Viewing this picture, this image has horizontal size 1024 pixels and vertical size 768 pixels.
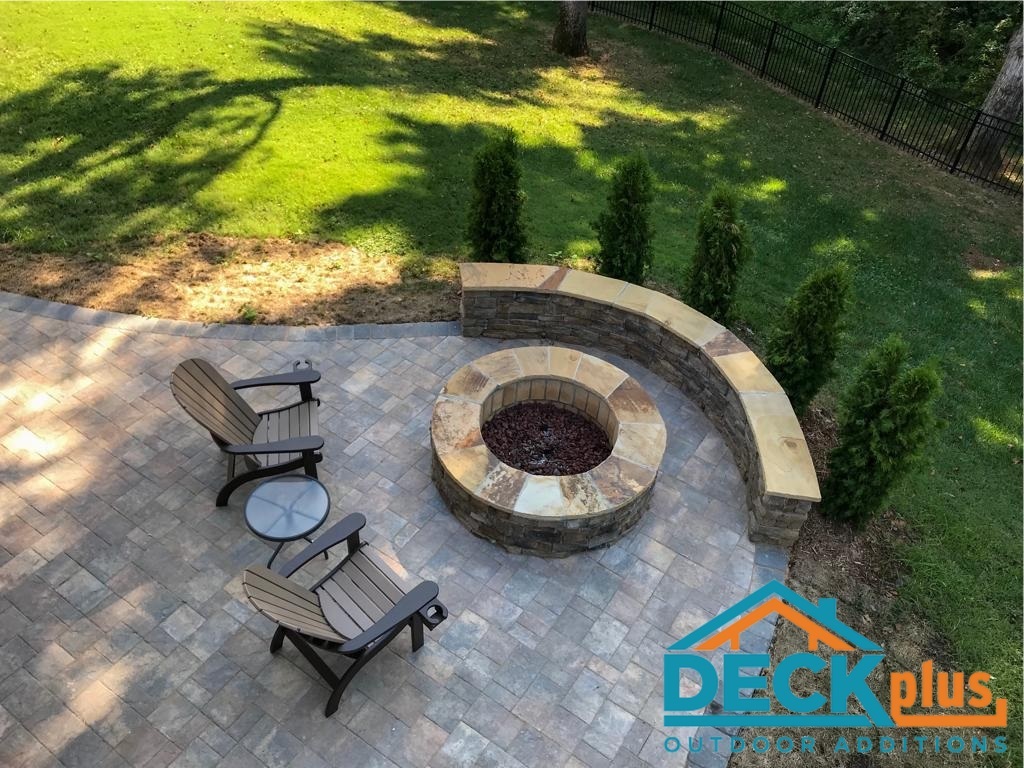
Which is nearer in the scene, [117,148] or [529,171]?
[117,148]

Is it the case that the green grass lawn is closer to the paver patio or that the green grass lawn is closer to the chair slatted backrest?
the paver patio

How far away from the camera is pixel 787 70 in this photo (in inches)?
582

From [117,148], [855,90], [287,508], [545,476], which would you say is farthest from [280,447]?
[855,90]

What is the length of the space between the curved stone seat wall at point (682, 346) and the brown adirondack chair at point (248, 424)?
2267 millimetres

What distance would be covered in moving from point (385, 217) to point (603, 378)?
4.46 metres

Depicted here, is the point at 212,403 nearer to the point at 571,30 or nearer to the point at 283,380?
the point at 283,380

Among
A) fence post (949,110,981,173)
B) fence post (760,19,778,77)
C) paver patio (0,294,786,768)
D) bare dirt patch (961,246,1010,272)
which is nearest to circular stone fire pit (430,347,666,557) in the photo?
paver patio (0,294,786,768)

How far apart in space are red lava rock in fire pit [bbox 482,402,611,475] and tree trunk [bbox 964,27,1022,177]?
10.2 metres

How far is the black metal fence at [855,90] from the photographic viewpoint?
41.0ft

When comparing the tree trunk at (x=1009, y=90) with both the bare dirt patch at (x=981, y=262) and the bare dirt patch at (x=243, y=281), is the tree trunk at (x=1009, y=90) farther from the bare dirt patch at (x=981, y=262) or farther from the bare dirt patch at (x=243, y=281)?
the bare dirt patch at (x=243, y=281)

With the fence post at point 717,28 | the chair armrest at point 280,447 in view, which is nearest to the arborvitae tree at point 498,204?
the chair armrest at point 280,447

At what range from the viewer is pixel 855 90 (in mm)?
14266

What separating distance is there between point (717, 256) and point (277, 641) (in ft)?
17.4

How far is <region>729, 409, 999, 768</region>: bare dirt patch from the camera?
4906 millimetres
